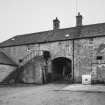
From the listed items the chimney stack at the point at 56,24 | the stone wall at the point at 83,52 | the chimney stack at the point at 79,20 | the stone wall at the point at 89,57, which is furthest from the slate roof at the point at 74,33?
the chimney stack at the point at 56,24

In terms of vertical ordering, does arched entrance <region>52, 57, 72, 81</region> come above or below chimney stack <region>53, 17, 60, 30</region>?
below

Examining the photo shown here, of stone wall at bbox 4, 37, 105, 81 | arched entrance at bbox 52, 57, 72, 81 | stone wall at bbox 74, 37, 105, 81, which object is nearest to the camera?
stone wall at bbox 74, 37, 105, 81

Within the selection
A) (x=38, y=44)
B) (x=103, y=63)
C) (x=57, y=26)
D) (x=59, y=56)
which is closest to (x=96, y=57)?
(x=103, y=63)

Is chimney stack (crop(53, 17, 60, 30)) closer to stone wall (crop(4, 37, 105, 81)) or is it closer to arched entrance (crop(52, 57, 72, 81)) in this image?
stone wall (crop(4, 37, 105, 81))

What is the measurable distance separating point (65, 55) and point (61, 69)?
155 inches

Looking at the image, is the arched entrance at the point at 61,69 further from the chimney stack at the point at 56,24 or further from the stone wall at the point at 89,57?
the chimney stack at the point at 56,24

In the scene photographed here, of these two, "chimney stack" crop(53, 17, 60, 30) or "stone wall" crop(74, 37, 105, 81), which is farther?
"chimney stack" crop(53, 17, 60, 30)

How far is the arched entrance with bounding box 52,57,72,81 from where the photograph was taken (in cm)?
2388

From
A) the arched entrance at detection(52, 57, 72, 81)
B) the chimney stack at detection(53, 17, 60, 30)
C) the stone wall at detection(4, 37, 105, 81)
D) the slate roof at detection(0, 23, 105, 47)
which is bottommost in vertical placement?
the arched entrance at detection(52, 57, 72, 81)

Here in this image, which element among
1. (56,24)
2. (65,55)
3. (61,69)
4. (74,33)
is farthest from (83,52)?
(56,24)

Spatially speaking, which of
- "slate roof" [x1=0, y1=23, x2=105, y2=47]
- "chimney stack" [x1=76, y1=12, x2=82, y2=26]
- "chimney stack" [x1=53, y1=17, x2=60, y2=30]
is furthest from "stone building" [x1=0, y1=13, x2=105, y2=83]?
"chimney stack" [x1=53, y1=17, x2=60, y2=30]

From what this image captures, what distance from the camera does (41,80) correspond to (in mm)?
20812

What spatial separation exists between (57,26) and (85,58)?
10.2 metres

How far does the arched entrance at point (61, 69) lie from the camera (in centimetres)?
2388
